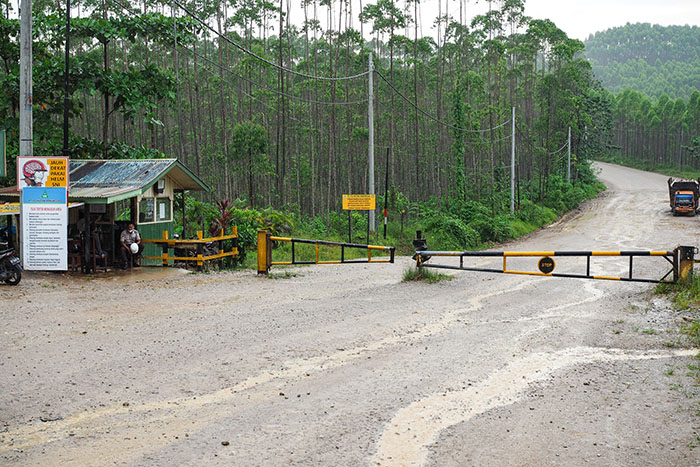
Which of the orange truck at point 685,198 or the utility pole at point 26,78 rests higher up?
the utility pole at point 26,78

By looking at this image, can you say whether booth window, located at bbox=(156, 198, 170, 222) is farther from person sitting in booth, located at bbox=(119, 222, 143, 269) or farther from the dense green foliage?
the dense green foliage

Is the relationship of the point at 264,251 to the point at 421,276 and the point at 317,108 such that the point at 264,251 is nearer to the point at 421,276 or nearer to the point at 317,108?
the point at 421,276

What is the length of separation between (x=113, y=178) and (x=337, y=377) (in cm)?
1169

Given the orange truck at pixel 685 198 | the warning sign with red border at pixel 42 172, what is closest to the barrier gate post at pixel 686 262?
the warning sign with red border at pixel 42 172

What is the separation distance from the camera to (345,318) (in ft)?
39.5

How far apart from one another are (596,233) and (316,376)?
30.5 metres

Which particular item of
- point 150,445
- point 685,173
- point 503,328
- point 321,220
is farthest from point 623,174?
point 150,445

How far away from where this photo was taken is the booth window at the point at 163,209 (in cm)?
1927

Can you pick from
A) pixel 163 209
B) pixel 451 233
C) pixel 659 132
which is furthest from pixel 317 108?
pixel 659 132

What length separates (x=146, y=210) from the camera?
18703mm

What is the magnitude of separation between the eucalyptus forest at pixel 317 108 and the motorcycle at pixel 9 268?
304 inches

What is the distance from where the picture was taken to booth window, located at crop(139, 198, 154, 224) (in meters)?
18.5

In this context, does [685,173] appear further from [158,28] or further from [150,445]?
[150,445]

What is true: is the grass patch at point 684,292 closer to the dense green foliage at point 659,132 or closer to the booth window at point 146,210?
the booth window at point 146,210
